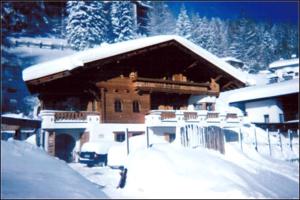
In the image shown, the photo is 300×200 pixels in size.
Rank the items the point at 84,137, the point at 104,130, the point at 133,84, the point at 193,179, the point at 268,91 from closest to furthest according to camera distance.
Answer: the point at 193,179 < the point at 84,137 < the point at 104,130 < the point at 133,84 < the point at 268,91

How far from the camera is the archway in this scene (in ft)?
65.4

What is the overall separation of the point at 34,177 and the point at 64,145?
14.1 m

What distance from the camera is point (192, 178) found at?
8781mm

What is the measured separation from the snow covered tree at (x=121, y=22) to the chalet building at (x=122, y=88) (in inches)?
564

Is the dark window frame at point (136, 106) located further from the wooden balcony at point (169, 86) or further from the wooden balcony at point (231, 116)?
the wooden balcony at point (231, 116)

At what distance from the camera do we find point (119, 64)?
21.8m

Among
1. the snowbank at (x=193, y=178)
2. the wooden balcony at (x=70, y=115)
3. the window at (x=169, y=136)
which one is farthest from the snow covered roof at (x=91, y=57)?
the snowbank at (x=193, y=178)

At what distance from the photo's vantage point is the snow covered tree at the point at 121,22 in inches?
1434

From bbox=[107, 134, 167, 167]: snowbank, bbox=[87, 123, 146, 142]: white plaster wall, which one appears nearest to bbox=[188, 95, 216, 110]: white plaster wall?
bbox=[87, 123, 146, 142]: white plaster wall

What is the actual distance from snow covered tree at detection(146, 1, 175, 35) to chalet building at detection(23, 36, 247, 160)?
23827 mm

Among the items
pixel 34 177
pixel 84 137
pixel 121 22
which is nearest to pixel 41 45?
pixel 121 22

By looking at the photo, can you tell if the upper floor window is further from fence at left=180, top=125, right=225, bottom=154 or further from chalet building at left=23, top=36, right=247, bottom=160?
fence at left=180, top=125, right=225, bottom=154

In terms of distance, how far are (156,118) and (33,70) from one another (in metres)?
8.45

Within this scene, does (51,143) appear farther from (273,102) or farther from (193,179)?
(273,102)
